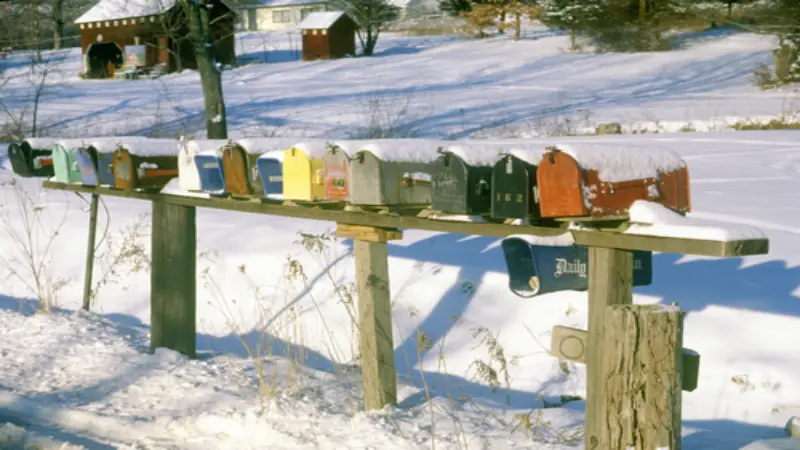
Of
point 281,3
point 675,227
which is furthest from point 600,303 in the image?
point 281,3

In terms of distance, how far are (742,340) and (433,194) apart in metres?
2.30

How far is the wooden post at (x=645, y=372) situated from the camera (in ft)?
9.58

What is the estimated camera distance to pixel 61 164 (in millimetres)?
6148

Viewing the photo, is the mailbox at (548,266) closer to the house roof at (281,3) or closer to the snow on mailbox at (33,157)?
the snow on mailbox at (33,157)

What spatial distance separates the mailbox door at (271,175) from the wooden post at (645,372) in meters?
1.96

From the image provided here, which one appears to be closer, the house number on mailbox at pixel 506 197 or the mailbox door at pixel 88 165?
the house number on mailbox at pixel 506 197

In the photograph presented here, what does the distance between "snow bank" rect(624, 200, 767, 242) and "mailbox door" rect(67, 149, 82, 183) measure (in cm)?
395

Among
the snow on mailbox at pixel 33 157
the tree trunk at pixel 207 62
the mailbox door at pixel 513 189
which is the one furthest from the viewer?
the tree trunk at pixel 207 62

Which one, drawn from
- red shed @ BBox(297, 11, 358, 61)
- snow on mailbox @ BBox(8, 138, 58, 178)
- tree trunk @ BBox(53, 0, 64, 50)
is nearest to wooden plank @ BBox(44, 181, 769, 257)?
snow on mailbox @ BBox(8, 138, 58, 178)

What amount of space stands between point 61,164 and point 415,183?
303cm

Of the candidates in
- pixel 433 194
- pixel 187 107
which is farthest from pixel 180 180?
pixel 187 107

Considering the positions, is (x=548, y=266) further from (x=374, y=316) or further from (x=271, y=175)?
(x=271, y=175)

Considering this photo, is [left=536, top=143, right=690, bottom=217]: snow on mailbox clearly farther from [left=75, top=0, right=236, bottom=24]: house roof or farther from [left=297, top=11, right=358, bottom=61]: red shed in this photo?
[left=297, top=11, right=358, bottom=61]: red shed

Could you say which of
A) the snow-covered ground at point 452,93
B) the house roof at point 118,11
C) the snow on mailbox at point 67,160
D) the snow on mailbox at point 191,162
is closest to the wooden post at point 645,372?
the snow on mailbox at point 191,162
